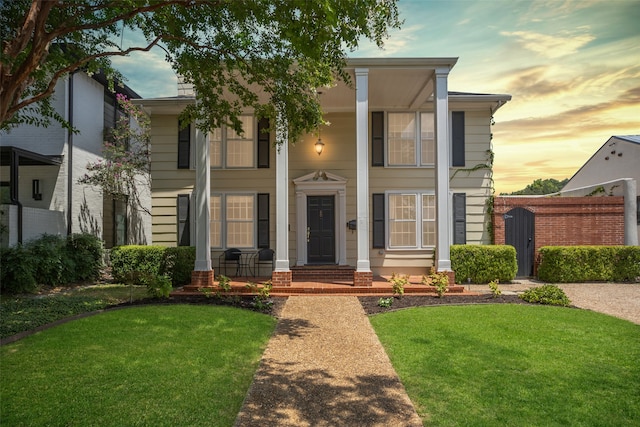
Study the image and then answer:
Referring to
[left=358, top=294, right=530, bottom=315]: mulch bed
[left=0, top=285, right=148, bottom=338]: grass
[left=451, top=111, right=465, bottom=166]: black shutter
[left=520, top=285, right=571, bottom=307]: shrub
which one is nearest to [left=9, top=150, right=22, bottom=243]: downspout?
[left=0, top=285, right=148, bottom=338]: grass

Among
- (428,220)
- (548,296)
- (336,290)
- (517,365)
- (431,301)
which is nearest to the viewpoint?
(517,365)

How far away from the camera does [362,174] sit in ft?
32.0

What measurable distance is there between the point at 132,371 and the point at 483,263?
9383mm

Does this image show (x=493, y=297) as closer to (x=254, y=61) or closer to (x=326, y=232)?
(x=326, y=232)

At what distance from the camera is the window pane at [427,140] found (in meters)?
12.4

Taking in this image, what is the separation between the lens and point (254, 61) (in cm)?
706

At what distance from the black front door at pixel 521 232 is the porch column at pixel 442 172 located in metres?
3.37

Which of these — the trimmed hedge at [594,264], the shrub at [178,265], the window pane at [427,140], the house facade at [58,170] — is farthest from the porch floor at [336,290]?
the house facade at [58,170]

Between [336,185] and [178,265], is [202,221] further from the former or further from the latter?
[336,185]

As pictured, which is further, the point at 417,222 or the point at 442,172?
the point at 417,222

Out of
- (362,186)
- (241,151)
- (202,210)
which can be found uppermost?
(241,151)

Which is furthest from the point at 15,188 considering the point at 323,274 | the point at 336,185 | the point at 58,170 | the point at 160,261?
the point at 336,185

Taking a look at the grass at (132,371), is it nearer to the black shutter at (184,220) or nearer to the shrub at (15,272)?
the shrub at (15,272)

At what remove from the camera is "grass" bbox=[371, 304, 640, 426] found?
367cm
